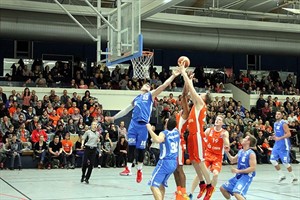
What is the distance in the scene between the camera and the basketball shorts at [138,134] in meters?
9.88

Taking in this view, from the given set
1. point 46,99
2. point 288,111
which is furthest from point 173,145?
point 288,111

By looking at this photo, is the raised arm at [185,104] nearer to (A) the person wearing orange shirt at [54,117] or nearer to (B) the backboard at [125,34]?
(B) the backboard at [125,34]

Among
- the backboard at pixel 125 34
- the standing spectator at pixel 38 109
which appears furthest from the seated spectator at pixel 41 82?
the backboard at pixel 125 34

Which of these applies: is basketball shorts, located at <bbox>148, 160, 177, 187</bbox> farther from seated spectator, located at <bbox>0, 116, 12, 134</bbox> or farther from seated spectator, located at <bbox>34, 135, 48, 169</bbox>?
seated spectator, located at <bbox>0, 116, 12, 134</bbox>

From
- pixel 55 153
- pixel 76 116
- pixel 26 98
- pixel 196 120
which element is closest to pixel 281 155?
pixel 196 120

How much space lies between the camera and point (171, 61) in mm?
31359

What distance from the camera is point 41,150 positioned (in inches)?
666

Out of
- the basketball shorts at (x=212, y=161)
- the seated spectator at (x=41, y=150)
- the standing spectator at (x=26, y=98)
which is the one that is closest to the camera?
the basketball shorts at (x=212, y=161)

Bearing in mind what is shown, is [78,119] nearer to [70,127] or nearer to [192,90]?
[70,127]

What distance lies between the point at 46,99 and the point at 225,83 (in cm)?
1351

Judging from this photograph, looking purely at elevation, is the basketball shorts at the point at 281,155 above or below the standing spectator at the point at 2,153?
above

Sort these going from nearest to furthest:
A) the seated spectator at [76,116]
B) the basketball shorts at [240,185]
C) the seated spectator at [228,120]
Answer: the basketball shorts at [240,185]
the seated spectator at [76,116]
the seated spectator at [228,120]

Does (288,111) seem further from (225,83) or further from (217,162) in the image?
(217,162)

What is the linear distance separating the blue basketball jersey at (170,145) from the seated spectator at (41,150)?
10.2 meters
